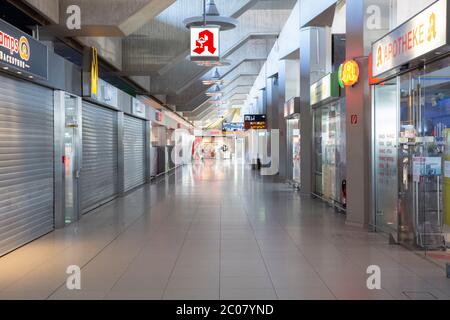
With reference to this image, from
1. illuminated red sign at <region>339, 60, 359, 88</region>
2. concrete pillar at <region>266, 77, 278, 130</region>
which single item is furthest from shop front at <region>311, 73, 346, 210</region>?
concrete pillar at <region>266, 77, 278, 130</region>

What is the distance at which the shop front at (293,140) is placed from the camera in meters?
15.9

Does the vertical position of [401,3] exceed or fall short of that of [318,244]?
it exceeds it

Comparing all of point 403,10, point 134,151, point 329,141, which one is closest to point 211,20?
point 329,141

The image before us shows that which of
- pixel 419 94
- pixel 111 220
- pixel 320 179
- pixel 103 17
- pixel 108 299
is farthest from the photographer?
pixel 320 179

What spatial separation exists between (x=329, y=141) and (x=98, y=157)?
5.23m

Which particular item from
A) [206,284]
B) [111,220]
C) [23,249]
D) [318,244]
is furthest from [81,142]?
[206,284]

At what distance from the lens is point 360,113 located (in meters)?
8.81

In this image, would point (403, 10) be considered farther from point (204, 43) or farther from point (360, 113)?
point (204, 43)

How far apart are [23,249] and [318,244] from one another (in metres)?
3.93

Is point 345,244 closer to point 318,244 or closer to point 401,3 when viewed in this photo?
point 318,244

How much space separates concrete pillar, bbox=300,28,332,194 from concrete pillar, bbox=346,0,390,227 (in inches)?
186

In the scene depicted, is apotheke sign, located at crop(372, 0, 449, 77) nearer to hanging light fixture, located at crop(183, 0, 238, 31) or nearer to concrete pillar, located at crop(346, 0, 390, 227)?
concrete pillar, located at crop(346, 0, 390, 227)

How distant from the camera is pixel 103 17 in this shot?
8758 mm

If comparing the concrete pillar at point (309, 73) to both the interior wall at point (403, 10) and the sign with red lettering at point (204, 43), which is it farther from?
the interior wall at point (403, 10)
